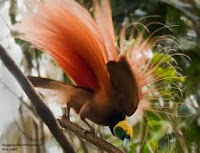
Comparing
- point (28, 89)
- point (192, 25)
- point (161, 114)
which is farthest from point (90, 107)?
point (192, 25)

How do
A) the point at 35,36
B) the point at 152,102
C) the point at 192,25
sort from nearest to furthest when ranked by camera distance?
the point at 35,36 → the point at 152,102 → the point at 192,25

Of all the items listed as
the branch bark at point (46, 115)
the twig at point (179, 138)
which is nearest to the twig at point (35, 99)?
Result: the branch bark at point (46, 115)

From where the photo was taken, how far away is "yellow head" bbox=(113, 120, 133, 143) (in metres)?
0.86

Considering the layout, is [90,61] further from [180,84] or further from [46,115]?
[180,84]

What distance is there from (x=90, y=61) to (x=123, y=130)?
0.15 m

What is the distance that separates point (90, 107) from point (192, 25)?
0.42 meters

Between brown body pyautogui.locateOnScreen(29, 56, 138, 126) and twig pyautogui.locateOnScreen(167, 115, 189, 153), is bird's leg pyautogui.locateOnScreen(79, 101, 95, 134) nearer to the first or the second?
brown body pyautogui.locateOnScreen(29, 56, 138, 126)

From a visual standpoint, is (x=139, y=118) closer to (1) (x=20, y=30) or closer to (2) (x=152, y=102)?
(2) (x=152, y=102)

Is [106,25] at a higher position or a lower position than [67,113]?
higher

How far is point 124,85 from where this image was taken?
0.83 meters


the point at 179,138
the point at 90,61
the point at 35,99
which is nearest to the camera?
the point at 35,99

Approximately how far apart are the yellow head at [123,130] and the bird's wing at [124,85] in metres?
0.02

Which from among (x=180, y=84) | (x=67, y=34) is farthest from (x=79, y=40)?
(x=180, y=84)

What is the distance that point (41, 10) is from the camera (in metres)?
0.82
